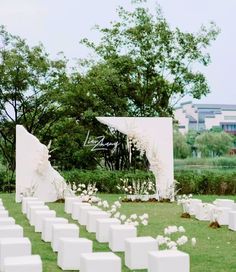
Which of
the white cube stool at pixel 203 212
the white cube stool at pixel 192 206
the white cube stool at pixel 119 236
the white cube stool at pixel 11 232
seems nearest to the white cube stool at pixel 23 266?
the white cube stool at pixel 11 232

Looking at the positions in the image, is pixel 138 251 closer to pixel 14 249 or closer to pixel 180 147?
pixel 14 249

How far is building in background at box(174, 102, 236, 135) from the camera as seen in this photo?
83875 millimetres

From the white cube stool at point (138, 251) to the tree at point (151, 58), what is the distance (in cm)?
1607

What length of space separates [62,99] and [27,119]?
2306 millimetres

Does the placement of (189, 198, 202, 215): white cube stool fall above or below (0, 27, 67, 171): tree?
below

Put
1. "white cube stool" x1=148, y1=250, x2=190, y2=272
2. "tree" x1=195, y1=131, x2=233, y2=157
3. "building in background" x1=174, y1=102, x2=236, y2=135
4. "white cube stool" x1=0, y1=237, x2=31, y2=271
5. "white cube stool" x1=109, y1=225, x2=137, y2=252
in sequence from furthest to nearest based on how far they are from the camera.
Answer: "building in background" x1=174, y1=102, x2=236, y2=135 → "tree" x1=195, y1=131, x2=233, y2=157 → "white cube stool" x1=109, y1=225, x2=137, y2=252 → "white cube stool" x1=0, y1=237, x2=31, y2=271 → "white cube stool" x1=148, y1=250, x2=190, y2=272

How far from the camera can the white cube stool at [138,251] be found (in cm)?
746

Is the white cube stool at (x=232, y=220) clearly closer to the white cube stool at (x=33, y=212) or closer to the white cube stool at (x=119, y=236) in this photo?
the white cube stool at (x=119, y=236)

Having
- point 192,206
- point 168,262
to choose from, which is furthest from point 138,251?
point 192,206

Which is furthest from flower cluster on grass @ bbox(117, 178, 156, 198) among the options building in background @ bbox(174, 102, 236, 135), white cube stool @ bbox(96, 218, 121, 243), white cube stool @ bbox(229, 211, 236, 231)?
building in background @ bbox(174, 102, 236, 135)

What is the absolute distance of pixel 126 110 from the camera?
23953mm

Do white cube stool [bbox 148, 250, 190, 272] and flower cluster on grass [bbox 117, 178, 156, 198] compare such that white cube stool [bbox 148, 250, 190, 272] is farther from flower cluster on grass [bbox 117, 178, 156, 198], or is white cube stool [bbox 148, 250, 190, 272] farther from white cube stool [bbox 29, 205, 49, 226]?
flower cluster on grass [bbox 117, 178, 156, 198]

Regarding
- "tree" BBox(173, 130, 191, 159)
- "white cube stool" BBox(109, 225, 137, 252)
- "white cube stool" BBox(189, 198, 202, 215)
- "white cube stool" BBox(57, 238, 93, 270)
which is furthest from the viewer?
"tree" BBox(173, 130, 191, 159)

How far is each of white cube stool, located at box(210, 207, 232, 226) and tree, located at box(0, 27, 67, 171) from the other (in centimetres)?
1238
